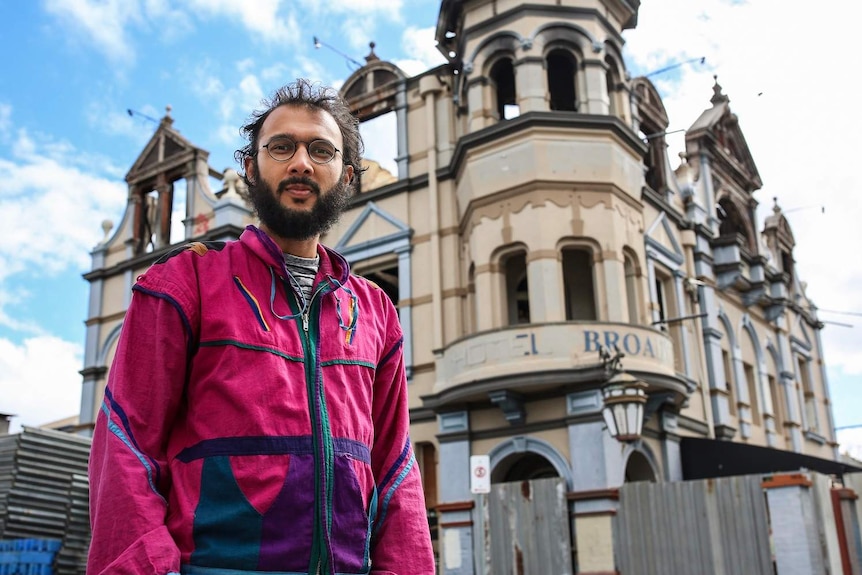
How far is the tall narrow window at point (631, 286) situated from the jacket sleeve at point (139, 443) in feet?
51.7

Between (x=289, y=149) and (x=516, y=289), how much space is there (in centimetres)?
1627

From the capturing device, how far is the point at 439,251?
18547mm

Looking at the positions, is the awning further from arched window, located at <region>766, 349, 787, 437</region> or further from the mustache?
the mustache

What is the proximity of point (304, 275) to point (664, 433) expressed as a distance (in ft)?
51.4

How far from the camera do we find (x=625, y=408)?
1211 cm

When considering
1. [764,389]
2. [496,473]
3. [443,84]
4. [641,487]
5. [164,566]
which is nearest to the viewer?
[164,566]

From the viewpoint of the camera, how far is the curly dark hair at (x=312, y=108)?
8.71 feet

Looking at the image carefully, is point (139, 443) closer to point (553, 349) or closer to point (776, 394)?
point (553, 349)

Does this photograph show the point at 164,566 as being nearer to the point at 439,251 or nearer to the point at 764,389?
the point at 439,251

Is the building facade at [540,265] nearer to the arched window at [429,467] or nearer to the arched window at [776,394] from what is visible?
the arched window at [429,467]

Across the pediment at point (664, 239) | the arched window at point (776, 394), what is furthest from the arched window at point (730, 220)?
the pediment at point (664, 239)

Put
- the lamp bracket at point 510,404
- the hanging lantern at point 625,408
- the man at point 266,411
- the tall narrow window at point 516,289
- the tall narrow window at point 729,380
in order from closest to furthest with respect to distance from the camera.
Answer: the man at point 266,411
the hanging lantern at point 625,408
the lamp bracket at point 510,404
the tall narrow window at point 516,289
the tall narrow window at point 729,380

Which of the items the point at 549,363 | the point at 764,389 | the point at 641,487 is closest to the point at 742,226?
the point at 764,389

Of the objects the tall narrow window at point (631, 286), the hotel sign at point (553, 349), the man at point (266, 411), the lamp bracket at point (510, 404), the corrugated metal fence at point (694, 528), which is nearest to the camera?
the man at point (266, 411)
